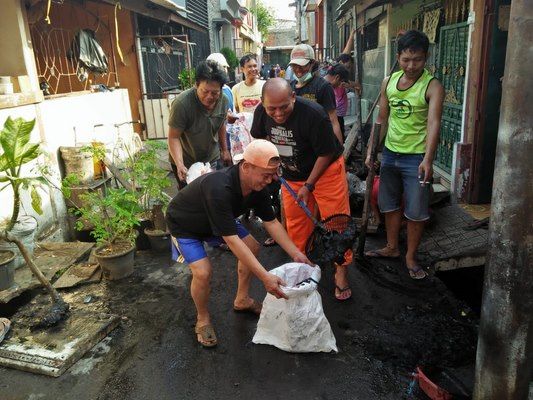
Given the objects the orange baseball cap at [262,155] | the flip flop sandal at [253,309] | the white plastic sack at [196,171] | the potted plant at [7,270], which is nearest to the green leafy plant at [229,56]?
the white plastic sack at [196,171]

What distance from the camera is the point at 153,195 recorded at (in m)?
5.15

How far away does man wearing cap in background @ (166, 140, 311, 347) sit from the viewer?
290cm

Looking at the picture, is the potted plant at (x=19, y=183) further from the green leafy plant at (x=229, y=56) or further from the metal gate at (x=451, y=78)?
the green leafy plant at (x=229, y=56)

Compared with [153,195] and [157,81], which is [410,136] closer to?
[153,195]

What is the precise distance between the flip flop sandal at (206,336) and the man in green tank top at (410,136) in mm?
2118

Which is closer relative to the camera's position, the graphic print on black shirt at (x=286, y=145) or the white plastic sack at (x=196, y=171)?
the graphic print on black shirt at (x=286, y=145)

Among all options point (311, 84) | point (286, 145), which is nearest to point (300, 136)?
point (286, 145)

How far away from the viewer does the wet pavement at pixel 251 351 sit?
9.87 feet

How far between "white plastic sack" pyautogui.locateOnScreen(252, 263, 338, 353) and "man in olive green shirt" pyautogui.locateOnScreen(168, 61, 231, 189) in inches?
69.8

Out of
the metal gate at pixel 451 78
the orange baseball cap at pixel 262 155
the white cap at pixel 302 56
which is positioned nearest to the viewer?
the orange baseball cap at pixel 262 155

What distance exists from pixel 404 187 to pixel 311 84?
1.58 meters

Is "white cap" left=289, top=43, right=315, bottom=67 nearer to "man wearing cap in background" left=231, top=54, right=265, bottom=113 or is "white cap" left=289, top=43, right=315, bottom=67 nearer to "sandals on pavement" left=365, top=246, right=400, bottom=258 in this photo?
"man wearing cap in background" left=231, top=54, right=265, bottom=113

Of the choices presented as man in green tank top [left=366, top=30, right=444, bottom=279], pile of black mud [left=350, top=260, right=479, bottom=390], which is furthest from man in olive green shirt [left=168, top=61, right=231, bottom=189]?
pile of black mud [left=350, top=260, right=479, bottom=390]

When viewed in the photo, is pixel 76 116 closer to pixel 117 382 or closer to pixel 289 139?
pixel 289 139
